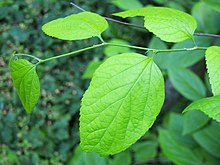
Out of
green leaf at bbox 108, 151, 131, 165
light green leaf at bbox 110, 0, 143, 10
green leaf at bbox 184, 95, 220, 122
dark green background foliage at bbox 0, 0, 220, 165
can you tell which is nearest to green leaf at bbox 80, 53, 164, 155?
green leaf at bbox 184, 95, 220, 122

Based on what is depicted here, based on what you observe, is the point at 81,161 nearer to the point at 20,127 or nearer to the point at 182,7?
the point at 20,127

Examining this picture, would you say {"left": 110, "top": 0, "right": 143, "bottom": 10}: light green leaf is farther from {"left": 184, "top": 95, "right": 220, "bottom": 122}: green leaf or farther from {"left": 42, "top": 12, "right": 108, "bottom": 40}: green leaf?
{"left": 184, "top": 95, "right": 220, "bottom": 122}: green leaf

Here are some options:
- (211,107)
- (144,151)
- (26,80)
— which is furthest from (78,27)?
(144,151)

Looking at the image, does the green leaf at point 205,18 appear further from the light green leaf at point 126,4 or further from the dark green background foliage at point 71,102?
the light green leaf at point 126,4

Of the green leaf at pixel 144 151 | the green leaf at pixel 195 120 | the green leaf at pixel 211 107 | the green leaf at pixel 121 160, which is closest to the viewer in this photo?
the green leaf at pixel 211 107

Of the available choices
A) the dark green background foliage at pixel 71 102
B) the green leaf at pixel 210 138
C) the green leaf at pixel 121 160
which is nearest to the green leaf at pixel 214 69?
the dark green background foliage at pixel 71 102

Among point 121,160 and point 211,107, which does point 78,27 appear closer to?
point 211,107
